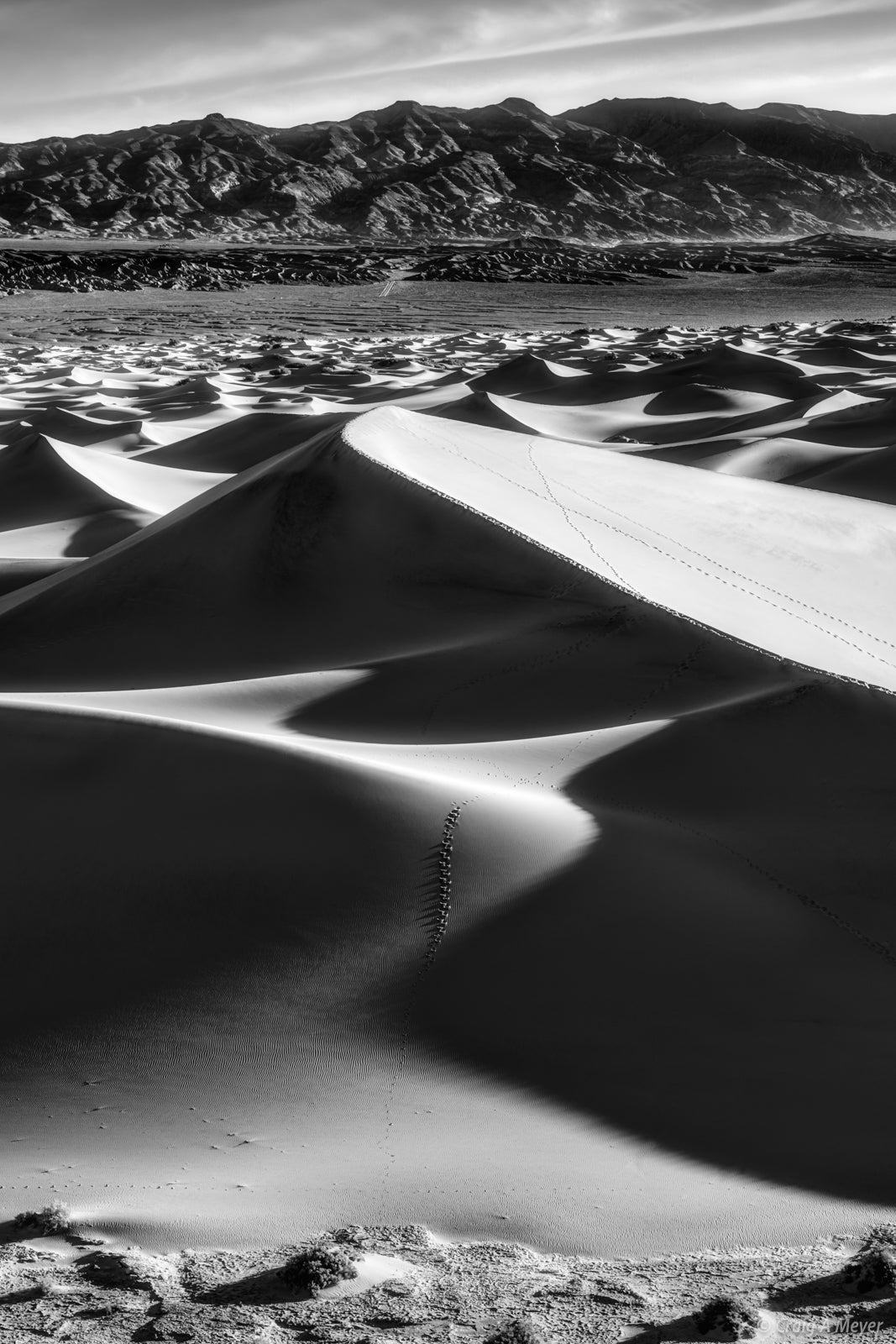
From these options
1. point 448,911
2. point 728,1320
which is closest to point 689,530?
point 448,911

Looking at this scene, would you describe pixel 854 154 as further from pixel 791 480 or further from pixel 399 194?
pixel 791 480

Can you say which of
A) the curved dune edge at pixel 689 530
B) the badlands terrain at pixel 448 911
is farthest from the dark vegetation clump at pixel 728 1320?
the curved dune edge at pixel 689 530

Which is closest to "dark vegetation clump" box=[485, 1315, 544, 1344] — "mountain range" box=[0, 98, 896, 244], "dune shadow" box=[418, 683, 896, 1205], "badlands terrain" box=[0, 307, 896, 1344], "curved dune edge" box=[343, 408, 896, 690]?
A: "badlands terrain" box=[0, 307, 896, 1344]

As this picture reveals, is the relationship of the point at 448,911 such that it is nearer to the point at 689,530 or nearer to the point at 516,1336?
the point at 516,1336

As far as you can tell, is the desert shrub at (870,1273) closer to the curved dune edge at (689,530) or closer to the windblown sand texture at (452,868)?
the windblown sand texture at (452,868)

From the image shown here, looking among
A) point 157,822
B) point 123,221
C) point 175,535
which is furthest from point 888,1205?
point 123,221

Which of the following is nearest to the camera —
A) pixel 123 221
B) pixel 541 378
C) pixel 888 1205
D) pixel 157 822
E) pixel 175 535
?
pixel 888 1205

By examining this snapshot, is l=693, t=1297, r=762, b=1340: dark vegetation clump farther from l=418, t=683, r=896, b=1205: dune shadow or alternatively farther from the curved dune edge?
the curved dune edge
